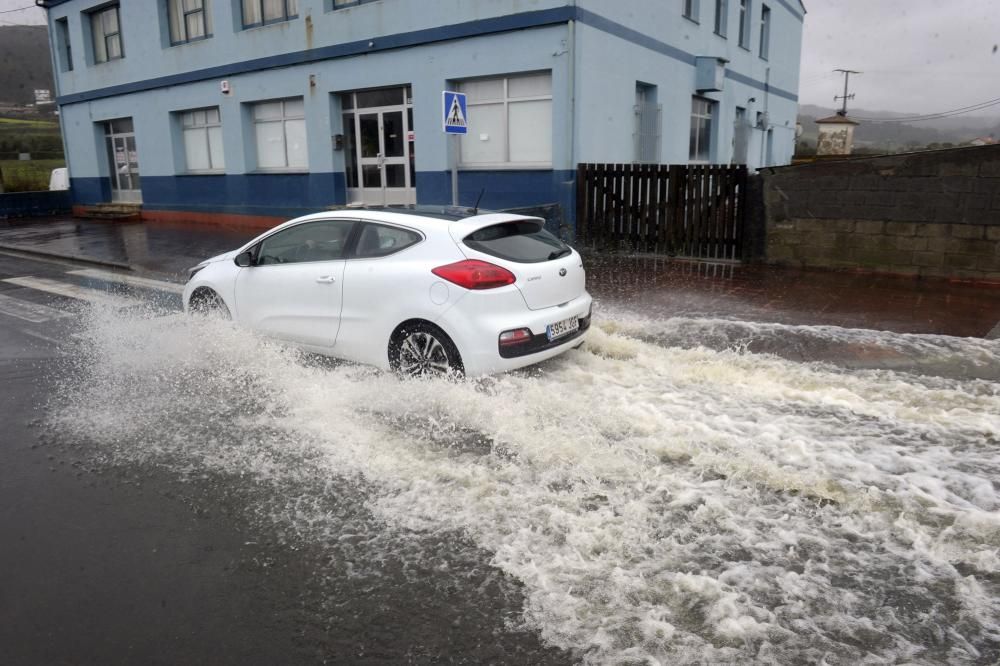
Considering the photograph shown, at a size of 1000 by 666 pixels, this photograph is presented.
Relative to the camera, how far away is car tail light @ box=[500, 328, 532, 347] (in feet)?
19.4

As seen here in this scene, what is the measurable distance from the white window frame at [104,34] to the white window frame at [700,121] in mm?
17888

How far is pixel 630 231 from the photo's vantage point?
13.6 meters

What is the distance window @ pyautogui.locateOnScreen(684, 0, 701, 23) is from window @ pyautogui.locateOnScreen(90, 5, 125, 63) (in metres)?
17.7

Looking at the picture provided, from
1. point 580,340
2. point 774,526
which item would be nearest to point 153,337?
point 580,340

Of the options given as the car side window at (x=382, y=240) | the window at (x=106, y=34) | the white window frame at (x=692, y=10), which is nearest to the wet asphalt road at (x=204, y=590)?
the car side window at (x=382, y=240)

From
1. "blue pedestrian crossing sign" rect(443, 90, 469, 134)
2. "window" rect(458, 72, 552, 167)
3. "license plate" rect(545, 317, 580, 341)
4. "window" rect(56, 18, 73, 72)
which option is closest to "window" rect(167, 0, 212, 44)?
"window" rect(56, 18, 73, 72)

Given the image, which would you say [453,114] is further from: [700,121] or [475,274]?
[700,121]

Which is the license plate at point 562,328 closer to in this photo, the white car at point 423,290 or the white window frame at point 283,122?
the white car at point 423,290

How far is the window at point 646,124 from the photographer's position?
1644 cm

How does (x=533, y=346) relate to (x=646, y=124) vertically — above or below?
below

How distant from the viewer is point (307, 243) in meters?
7.02

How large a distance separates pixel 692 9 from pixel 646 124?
4371mm

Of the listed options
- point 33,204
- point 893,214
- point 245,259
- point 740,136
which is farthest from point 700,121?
point 33,204

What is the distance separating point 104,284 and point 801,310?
10.6 m
